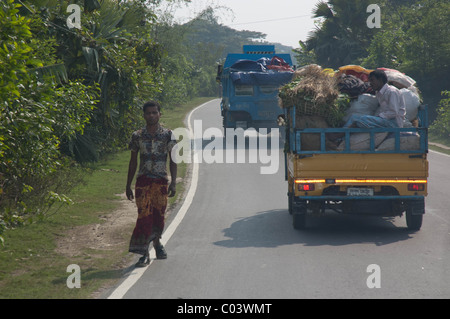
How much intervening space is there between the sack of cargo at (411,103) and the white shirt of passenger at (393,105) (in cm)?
36

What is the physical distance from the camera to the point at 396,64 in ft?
123

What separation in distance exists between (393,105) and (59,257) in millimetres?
5495

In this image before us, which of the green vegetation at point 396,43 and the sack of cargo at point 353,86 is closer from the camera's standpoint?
the sack of cargo at point 353,86

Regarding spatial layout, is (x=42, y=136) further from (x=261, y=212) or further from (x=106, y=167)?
(x=106, y=167)

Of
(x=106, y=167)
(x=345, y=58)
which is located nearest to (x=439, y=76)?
(x=345, y=58)

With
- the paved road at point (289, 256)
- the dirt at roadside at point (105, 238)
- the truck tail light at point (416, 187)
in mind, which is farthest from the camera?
the truck tail light at point (416, 187)

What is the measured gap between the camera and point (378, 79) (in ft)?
35.8

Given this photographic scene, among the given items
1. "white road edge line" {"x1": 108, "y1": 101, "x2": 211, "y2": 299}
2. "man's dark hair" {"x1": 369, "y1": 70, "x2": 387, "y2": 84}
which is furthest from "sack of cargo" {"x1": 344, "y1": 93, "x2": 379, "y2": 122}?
"white road edge line" {"x1": 108, "y1": 101, "x2": 211, "y2": 299}

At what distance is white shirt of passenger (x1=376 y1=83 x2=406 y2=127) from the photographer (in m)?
10.7

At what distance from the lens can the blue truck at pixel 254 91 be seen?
24828 millimetres

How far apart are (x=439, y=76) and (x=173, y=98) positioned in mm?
20699
